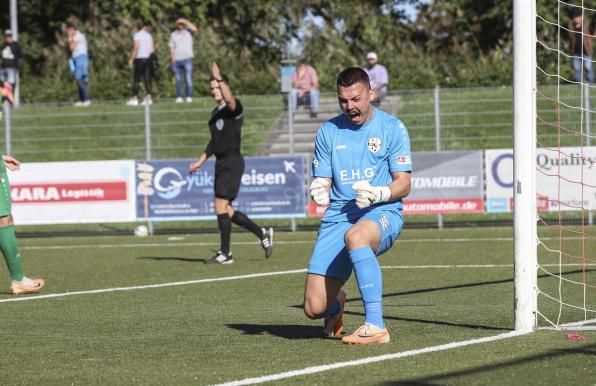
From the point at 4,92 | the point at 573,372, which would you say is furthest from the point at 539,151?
the point at 573,372

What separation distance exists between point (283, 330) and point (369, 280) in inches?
Answer: 48.9

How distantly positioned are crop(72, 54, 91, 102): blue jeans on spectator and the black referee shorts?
14070 mm

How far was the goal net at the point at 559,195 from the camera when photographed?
27.2 ft

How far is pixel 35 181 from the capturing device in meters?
22.5

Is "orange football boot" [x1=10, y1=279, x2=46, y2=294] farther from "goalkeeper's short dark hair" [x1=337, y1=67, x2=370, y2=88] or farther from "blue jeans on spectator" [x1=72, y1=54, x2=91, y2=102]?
"blue jeans on spectator" [x1=72, y1=54, x2=91, y2=102]

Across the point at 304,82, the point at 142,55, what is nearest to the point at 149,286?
the point at 304,82

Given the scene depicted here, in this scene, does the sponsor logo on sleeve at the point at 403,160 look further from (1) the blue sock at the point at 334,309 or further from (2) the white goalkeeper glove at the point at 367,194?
(1) the blue sock at the point at 334,309

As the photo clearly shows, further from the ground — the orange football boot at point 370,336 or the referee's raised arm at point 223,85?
the referee's raised arm at point 223,85

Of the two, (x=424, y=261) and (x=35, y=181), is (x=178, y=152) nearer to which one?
(x=35, y=181)

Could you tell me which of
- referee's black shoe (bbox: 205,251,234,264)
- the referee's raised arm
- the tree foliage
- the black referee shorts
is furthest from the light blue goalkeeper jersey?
the tree foliage

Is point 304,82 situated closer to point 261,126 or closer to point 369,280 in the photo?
point 261,126

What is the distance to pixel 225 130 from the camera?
15.5 meters

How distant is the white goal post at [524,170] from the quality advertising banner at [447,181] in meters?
13.6

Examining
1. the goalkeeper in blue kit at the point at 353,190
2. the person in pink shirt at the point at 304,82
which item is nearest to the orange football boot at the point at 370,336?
the goalkeeper in blue kit at the point at 353,190
